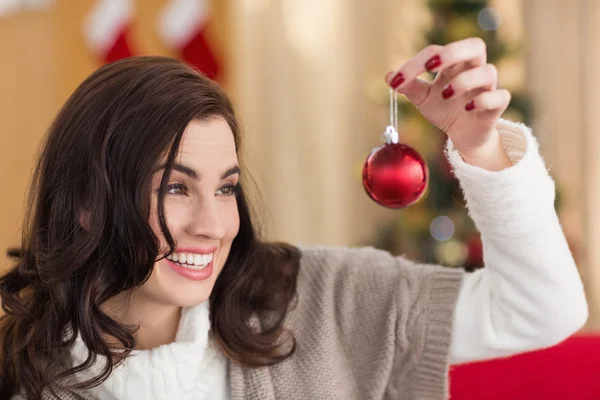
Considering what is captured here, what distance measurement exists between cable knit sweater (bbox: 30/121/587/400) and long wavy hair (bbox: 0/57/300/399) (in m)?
0.05

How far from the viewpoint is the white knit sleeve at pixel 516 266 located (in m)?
1.11

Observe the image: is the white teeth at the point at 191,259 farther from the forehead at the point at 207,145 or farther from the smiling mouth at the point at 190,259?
the forehead at the point at 207,145

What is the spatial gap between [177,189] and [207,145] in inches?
3.3

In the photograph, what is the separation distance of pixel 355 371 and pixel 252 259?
0.91 ft

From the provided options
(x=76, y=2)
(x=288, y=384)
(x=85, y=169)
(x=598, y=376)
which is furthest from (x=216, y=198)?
(x=76, y=2)

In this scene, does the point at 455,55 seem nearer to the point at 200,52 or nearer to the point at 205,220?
the point at 205,220

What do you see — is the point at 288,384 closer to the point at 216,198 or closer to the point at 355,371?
the point at 355,371

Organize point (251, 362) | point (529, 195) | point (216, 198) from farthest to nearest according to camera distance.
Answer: point (251, 362) < point (216, 198) < point (529, 195)

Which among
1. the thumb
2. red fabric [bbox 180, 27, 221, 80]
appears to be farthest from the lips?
red fabric [bbox 180, 27, 221, 80]

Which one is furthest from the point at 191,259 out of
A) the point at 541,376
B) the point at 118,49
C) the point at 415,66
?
the point at 118,49

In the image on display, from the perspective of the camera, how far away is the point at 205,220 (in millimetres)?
1188

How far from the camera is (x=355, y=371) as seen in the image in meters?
1.38

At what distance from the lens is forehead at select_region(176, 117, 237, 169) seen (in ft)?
3.87

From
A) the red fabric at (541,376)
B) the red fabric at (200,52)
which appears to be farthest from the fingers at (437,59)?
the red fabric at (200,52)
